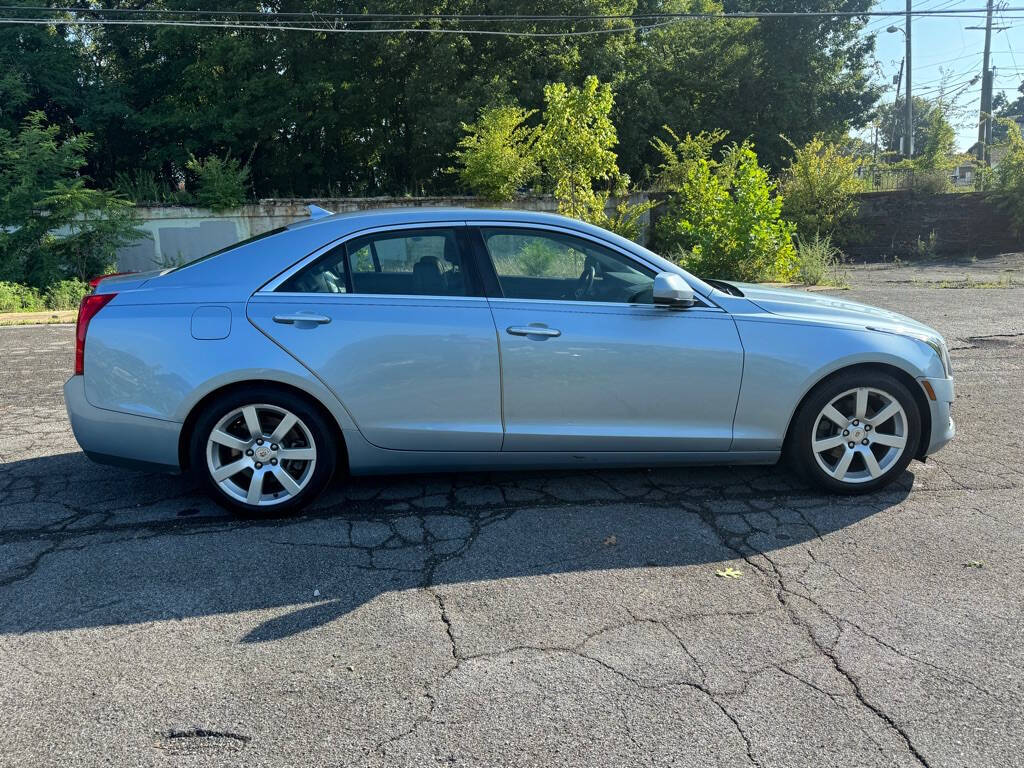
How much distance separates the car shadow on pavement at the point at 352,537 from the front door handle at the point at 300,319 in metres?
1.07

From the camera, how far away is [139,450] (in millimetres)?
4379

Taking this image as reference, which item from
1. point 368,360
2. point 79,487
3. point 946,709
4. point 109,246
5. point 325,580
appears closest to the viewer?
point 946,709

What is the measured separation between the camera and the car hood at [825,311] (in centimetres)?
467

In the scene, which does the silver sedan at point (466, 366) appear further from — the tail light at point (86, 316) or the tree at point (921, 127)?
the tree at point (921, 127)

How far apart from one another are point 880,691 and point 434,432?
2.49 metres

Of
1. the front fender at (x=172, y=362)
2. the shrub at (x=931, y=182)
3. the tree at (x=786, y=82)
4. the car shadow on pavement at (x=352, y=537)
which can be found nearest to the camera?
the car shadow on pavement at (x=352, y=537)

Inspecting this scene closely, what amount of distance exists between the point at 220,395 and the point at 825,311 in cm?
348

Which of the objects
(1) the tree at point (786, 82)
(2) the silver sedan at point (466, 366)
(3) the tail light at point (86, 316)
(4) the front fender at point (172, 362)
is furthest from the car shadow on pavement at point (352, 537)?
(1) the tree at point (786, 82)

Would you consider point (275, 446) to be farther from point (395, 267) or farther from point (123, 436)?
point (395, 267)

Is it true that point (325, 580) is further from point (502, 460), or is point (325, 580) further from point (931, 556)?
point (931, 556)

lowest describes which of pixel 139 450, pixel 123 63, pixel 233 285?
pixel 139 450

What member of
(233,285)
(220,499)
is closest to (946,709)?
(220,499)

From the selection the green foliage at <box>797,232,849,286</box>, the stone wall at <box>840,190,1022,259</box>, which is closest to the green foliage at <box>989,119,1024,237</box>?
the stone wall at <box>840,190,1022,259</box>

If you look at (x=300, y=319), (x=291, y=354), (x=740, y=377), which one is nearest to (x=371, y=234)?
(x=300, y=319)
